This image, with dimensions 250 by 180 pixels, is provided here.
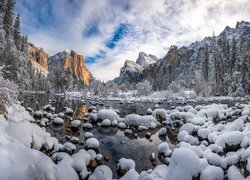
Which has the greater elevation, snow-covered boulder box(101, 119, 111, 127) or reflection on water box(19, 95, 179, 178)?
snow-covered boulder box(101, 119, 111, 127)

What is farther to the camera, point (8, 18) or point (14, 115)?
point (8, 18)

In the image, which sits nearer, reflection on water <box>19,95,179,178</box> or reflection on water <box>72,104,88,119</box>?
reflection on water <box>19,95,179,178</box>

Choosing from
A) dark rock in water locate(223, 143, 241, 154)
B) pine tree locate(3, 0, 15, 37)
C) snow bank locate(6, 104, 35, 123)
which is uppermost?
pine tree locate(3, 0, 15, 37)

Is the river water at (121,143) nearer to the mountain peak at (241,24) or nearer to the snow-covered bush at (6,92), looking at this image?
the snow-covered bush at (6,92)

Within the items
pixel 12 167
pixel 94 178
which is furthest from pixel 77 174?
pixel 12 167

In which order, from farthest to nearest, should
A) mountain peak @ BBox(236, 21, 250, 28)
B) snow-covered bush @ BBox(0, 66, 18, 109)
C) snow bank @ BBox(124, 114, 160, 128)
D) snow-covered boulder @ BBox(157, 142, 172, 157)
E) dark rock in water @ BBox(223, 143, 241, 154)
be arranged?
mountain peak @ BBox(236, 21, 250, 28) < snow bank @ BBox(124, 114, 160, 128) < snow-covered boulder @ BBox(157, 142, 172, 157) < snow-covered bush @ BBox(0, 66, 18, 109) < dark rock in water @ BBox(223, 143, 241, 154)

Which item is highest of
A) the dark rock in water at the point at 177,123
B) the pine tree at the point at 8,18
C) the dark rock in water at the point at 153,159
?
the pine tree at the point at 8,18

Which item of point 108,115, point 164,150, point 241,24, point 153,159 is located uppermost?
point 241,24

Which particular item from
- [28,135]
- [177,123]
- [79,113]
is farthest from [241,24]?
[28,135]

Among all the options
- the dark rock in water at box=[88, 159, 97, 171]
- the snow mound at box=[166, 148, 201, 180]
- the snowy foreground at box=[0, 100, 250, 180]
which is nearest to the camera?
the snowy foreground at box=[0, 100, 250, 180]

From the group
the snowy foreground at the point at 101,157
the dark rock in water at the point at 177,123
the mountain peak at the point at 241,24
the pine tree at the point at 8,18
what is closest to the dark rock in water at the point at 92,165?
the snowy foreground at the point at 101,157

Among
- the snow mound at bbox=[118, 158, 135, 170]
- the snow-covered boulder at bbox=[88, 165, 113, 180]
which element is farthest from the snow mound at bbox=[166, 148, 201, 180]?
the snow mound at bbox=[118, 158, 135, 170]

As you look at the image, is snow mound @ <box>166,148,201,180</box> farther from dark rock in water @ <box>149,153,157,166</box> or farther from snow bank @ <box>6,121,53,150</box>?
snow bank @ <box>6,121,53,150</box>

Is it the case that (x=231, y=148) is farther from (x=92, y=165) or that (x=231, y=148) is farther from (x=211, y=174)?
(x=92, y=165)
